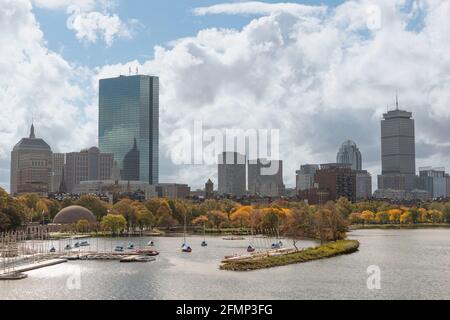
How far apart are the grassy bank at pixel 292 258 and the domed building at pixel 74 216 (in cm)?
7204

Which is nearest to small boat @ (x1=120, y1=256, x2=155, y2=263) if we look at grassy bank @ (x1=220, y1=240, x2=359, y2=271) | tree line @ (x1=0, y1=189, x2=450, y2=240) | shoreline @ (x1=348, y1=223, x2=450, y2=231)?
grassy bank @ (x1=220, y1=240, x2=359, y2=271)

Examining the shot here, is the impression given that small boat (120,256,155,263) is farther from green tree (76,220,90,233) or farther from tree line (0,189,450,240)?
green tree (76,220,90,233)

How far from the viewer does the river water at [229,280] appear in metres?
56.9

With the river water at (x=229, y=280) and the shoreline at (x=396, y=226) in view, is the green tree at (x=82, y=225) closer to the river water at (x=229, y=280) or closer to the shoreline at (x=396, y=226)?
the river water at (x=229, y=280)

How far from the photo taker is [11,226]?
121125 millimetres

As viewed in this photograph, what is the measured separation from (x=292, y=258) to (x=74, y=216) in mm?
82130

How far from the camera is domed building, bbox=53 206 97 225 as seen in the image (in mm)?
152875

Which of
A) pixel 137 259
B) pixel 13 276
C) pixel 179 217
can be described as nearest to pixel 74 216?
pixel 179 217

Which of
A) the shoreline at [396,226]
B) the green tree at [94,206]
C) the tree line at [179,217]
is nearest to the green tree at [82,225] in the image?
the tree line at [179,217]

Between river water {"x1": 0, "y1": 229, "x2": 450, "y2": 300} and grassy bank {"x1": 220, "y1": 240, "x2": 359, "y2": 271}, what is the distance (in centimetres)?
197

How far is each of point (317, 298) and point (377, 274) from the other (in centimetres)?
1790

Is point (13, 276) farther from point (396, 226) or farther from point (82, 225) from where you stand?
point (396, 226)
